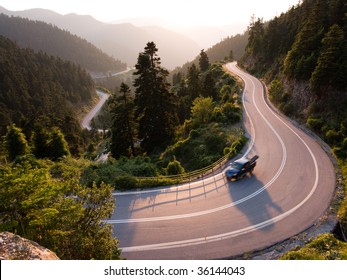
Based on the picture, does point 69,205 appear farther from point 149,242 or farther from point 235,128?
point 235,128

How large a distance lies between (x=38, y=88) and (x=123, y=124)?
10950 centimetres

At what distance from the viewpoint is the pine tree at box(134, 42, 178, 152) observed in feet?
117

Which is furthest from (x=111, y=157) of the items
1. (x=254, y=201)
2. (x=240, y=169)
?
(x=254, y=201)

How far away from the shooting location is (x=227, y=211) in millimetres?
18891

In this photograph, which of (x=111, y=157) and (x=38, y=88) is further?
(x=38, y=88)

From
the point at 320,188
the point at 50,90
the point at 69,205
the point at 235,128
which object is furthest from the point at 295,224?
the point at 50,90

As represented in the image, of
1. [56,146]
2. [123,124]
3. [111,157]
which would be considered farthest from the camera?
[56,146]

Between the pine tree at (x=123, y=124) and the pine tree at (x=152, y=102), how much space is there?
4.23 ft

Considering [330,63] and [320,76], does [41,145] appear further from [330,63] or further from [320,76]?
[330,63]

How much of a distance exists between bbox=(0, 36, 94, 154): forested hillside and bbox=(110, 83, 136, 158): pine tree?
34.2 metres

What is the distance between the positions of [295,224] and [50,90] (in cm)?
14018

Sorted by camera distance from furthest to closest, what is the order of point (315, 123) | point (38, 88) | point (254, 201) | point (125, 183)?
point (38, 88) < point (315, 123) < point (125, 183) < point (254, 201)

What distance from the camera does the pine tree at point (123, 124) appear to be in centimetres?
3700
